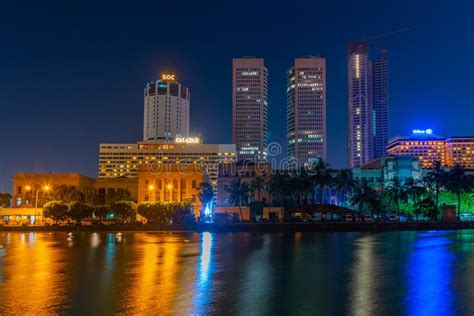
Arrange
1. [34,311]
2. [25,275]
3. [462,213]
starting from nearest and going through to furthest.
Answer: [34,311]
[25,275]
[462,213]

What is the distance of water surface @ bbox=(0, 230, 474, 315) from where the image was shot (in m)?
26.4

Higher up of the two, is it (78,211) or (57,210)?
(57,210)

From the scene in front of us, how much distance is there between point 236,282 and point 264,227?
7122 cm

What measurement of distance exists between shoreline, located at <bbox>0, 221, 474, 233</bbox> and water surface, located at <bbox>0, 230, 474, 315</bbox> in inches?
1933

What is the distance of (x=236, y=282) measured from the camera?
3469 centimetres

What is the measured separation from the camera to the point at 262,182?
144750mm

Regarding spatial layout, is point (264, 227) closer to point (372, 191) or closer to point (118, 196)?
point (372, 191)

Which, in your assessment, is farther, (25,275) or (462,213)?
(462,213)

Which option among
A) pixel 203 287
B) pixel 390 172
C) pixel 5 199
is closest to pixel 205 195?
pixel 5 199

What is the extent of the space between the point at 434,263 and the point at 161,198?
10223 cm

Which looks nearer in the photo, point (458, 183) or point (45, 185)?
point (458, 183)

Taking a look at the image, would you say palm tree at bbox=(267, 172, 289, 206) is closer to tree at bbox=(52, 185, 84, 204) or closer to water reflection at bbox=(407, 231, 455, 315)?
tree at bbox=(52, 185, 84, 204)

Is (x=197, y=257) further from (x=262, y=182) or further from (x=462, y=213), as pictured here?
(x=462, y=213)

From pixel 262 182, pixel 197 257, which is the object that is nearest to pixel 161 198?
pixel 262 182
